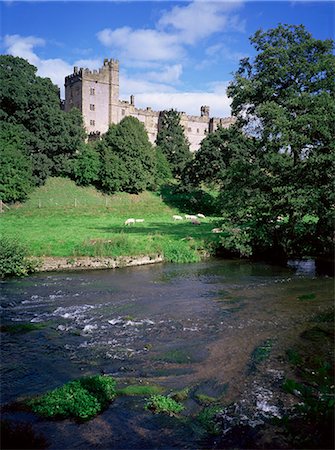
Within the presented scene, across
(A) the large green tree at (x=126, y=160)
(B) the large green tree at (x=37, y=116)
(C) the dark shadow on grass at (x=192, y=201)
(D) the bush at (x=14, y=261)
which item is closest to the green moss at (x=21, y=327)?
(D) the bush at (x=14, y=261)

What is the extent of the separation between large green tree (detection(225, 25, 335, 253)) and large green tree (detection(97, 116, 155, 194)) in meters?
28.7

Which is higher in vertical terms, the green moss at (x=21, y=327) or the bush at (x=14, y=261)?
the bush at (x=14, y=261)

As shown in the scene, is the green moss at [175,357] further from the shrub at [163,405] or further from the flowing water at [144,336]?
the shrub at [163,405]

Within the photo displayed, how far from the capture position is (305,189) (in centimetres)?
2364

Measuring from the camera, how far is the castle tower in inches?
3233

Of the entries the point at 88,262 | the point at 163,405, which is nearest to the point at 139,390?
the point at 163,405

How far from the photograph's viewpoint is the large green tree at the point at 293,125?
2312 cm

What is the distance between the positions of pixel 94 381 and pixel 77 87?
271 ft

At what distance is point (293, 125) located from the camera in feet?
76.0

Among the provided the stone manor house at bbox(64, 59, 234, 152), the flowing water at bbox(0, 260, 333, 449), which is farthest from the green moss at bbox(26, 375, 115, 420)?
the stone manor house at bbox(64, 59, 234, 152)

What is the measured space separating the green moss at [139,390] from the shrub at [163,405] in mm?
372

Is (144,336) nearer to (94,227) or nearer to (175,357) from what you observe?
(175,357)

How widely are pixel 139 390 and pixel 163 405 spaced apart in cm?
93

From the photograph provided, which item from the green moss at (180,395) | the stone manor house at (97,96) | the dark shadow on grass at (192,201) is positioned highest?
the stone manor house at (97,96)
